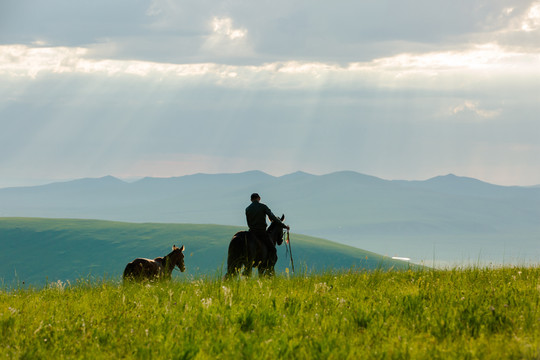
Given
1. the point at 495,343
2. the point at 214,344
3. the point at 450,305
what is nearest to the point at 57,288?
the point at 214,344

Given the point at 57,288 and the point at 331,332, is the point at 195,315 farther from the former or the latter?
the point at 57,288

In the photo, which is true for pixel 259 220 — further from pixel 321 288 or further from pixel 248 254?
pixel 321 288

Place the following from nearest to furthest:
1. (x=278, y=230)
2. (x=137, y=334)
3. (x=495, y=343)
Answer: (x=495, y=343) < (x=137, y=334) < (x=278, y=230)

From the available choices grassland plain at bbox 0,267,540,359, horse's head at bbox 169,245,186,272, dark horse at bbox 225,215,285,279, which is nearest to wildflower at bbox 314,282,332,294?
grassland plain at bbox 0,267,540,359

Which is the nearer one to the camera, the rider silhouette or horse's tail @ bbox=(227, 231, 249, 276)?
horse's tail @ bbox=(227, 231, 249, 276)

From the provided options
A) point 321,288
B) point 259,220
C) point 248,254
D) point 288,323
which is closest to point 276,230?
point 259,220

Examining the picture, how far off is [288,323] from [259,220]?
11.7 metres

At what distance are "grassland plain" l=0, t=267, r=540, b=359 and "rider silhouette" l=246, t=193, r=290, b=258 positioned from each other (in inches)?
347

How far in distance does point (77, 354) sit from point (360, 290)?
5.22m

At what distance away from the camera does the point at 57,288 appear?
38.4 feet

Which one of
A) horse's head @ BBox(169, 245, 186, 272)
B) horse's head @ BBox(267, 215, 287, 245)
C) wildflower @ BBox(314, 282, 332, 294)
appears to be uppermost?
horse's head @ BBox(267, 215, 287, 245)

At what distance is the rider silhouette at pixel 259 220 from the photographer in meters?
19.3

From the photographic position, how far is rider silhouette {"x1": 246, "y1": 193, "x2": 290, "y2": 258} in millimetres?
19266

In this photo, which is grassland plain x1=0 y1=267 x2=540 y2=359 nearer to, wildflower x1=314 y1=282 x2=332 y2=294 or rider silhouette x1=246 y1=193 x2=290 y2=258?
wildflower x1=314 y1=282 x2=332 y2=294
